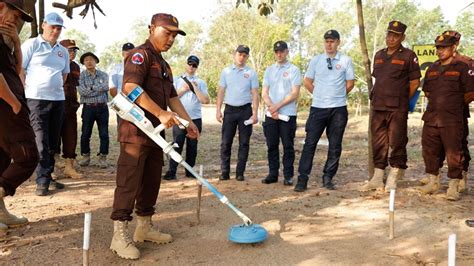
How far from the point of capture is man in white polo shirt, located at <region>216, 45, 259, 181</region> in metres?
6.89

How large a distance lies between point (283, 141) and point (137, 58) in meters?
3.36

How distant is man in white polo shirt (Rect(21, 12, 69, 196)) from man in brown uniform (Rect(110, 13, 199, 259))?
224cm

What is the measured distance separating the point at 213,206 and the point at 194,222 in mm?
647

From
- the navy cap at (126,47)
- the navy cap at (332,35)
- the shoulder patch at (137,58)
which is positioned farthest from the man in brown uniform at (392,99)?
the navy cap at (126,47)

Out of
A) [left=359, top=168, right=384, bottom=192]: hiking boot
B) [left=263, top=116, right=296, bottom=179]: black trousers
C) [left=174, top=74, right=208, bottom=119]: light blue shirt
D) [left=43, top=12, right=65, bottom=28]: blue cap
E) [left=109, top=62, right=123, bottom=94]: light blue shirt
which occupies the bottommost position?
[left=359, top=168, right=384, bottom=192]: hiking boot

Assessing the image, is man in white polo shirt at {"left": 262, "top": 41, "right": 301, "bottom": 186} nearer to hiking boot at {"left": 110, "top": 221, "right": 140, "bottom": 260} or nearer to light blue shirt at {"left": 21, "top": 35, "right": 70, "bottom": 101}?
light blue shirt at {"left": 21, "top": 35, "right": 70, "bottom": 101}

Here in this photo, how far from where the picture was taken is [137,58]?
3838 mm

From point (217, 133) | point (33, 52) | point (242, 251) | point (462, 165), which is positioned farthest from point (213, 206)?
point (217, 133)

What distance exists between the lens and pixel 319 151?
1162 cm

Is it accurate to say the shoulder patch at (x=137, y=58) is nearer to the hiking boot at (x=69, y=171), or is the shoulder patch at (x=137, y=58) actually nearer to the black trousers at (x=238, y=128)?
the black trousers at (x=238, y=128)

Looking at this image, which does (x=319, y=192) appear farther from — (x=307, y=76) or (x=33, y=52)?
(x=33, y=52)

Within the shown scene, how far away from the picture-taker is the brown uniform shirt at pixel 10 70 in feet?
13.2

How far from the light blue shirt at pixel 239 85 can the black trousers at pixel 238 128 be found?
107mm

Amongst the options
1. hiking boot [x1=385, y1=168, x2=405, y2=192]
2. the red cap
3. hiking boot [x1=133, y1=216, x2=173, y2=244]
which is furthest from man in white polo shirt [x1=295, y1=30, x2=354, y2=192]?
the red cap
